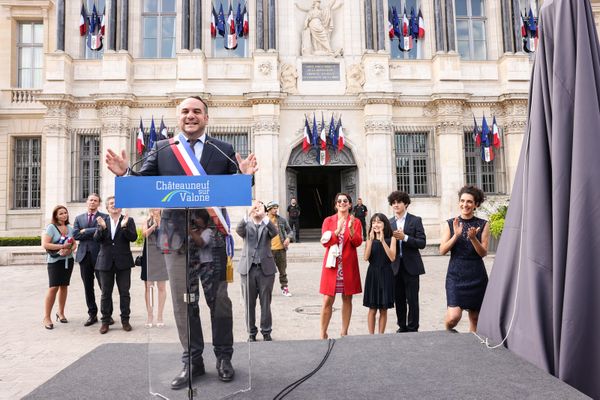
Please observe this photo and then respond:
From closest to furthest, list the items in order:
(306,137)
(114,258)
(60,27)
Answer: (114,258) → (306,137) → (60,27)

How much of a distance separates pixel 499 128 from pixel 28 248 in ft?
68.5

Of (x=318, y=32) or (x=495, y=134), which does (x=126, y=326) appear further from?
(x=495, y=134)

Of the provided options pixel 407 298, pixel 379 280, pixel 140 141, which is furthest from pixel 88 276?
pixel 140 141

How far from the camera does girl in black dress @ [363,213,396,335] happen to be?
5.26 m

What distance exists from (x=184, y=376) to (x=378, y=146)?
54.3 feet

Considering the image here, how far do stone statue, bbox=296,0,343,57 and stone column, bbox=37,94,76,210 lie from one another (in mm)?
10952

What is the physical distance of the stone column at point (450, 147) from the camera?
59.4 feet

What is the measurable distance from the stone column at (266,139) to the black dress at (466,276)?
13.2 metres

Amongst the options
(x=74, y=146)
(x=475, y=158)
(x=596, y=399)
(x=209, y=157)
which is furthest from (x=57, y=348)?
(x=475, y=158)

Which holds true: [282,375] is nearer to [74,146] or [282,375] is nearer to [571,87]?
[571,87]

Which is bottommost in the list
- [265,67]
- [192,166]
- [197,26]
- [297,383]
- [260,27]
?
[297,383]

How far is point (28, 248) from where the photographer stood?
15.2m

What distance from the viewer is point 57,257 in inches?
268

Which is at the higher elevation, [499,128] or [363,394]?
[499,128]
